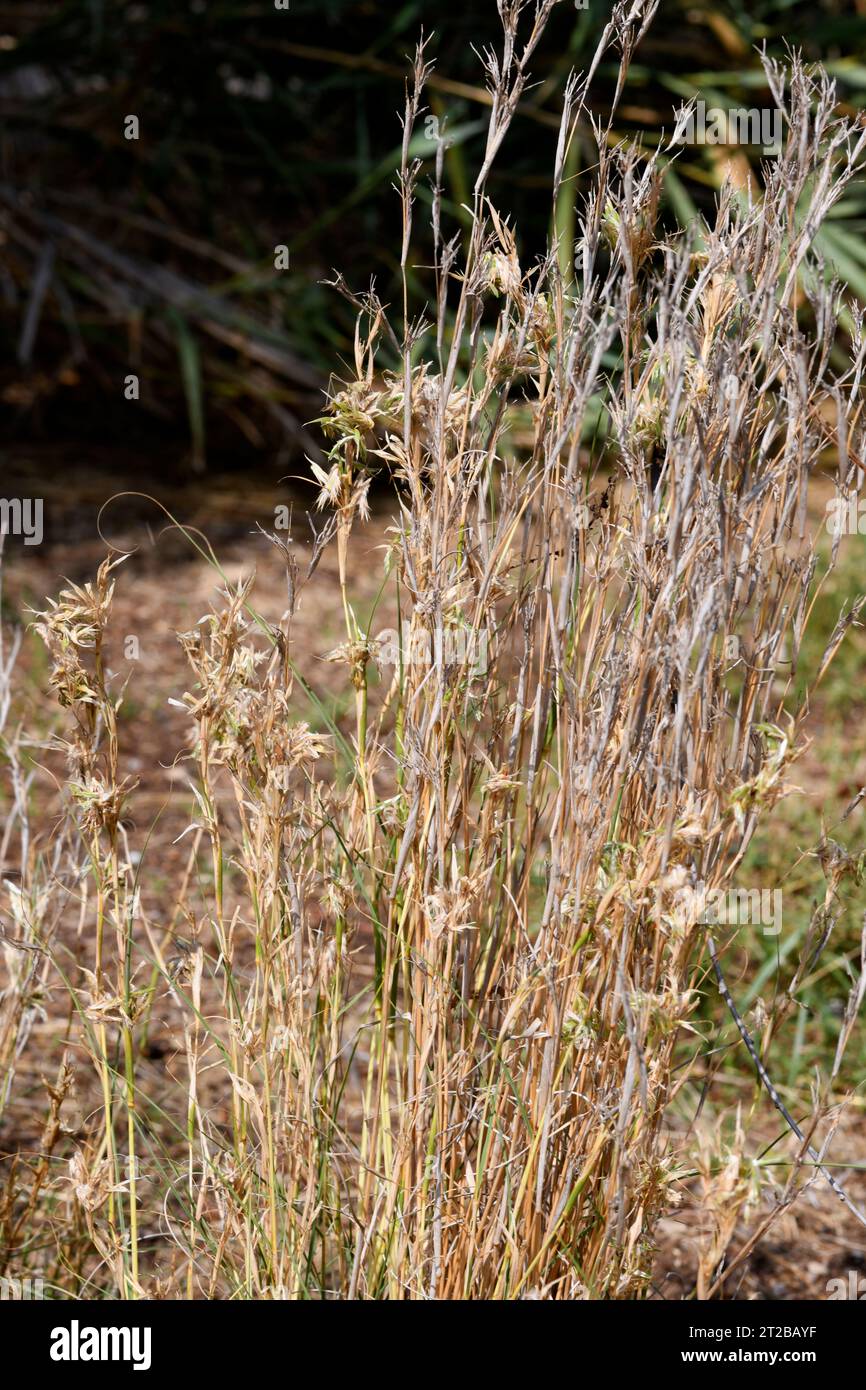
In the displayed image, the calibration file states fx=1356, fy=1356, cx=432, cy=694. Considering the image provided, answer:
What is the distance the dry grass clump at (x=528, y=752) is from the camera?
0.96 meters

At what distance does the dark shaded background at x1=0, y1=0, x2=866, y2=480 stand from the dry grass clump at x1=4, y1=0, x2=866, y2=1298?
3.21 m

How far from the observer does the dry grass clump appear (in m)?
0.96

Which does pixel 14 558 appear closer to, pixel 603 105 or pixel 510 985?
pixel 603 105

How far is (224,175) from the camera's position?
16.3 feet

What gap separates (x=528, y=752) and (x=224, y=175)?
14.4 ft

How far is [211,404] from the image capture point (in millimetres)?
4750

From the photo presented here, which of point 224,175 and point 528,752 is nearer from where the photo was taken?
point 528,752

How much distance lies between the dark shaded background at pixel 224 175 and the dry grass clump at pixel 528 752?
3.21 m

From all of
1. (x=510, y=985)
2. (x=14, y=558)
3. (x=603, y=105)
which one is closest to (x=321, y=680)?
(x=14, y=558)

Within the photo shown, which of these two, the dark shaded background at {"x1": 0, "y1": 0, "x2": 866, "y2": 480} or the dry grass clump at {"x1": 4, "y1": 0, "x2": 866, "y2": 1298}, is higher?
the dark shaded background at {"x1": 0, "y1": 0, "x2": 866, "y2": 480}

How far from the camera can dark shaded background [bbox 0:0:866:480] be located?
4.33 m

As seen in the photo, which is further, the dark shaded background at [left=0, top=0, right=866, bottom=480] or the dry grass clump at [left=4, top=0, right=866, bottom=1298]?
the dark shaded background at [left=0, top=0, right=866, bottom=480]

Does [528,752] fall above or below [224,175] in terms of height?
below
